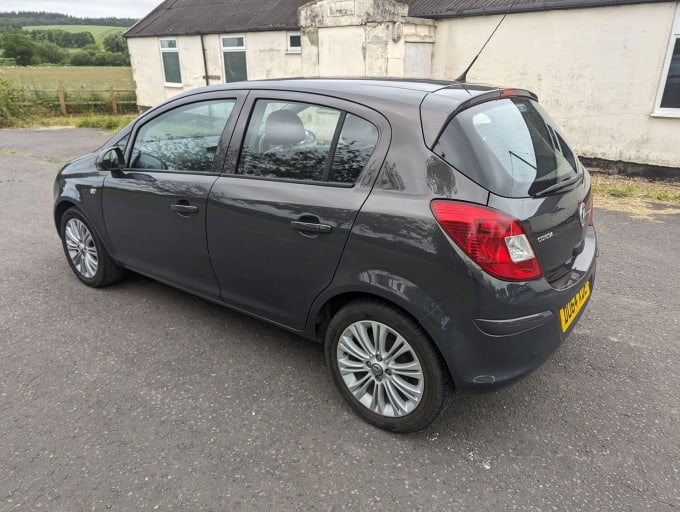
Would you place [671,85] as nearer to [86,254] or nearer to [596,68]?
[596,68]

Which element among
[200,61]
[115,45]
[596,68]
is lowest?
[596,68]

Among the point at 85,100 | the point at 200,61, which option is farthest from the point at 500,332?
the point at 85,100

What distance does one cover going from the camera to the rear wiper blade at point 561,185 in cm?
244

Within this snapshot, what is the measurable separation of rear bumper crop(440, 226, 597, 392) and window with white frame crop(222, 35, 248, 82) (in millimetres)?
14509

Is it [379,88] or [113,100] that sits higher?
[379,88]

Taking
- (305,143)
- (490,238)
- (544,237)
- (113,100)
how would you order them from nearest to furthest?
(490,238) < (544,237) < (305,143) < (113,100)

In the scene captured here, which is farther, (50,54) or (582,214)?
(50,54)

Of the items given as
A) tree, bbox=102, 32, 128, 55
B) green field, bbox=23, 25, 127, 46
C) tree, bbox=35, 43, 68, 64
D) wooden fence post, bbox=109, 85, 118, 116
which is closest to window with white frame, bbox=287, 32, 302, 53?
wooden fence post, bbox=109, 85, 118, 116

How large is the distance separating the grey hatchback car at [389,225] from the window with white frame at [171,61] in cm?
1568

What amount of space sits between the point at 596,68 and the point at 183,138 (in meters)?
8.44

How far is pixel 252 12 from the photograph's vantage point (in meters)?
15.7

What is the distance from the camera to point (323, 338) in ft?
9.65

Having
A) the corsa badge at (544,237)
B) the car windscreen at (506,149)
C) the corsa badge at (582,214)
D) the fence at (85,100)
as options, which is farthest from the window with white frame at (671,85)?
the fence at (85,100)

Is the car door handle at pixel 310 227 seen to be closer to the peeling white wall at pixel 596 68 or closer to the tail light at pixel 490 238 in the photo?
the tail light at pixel 490 238
